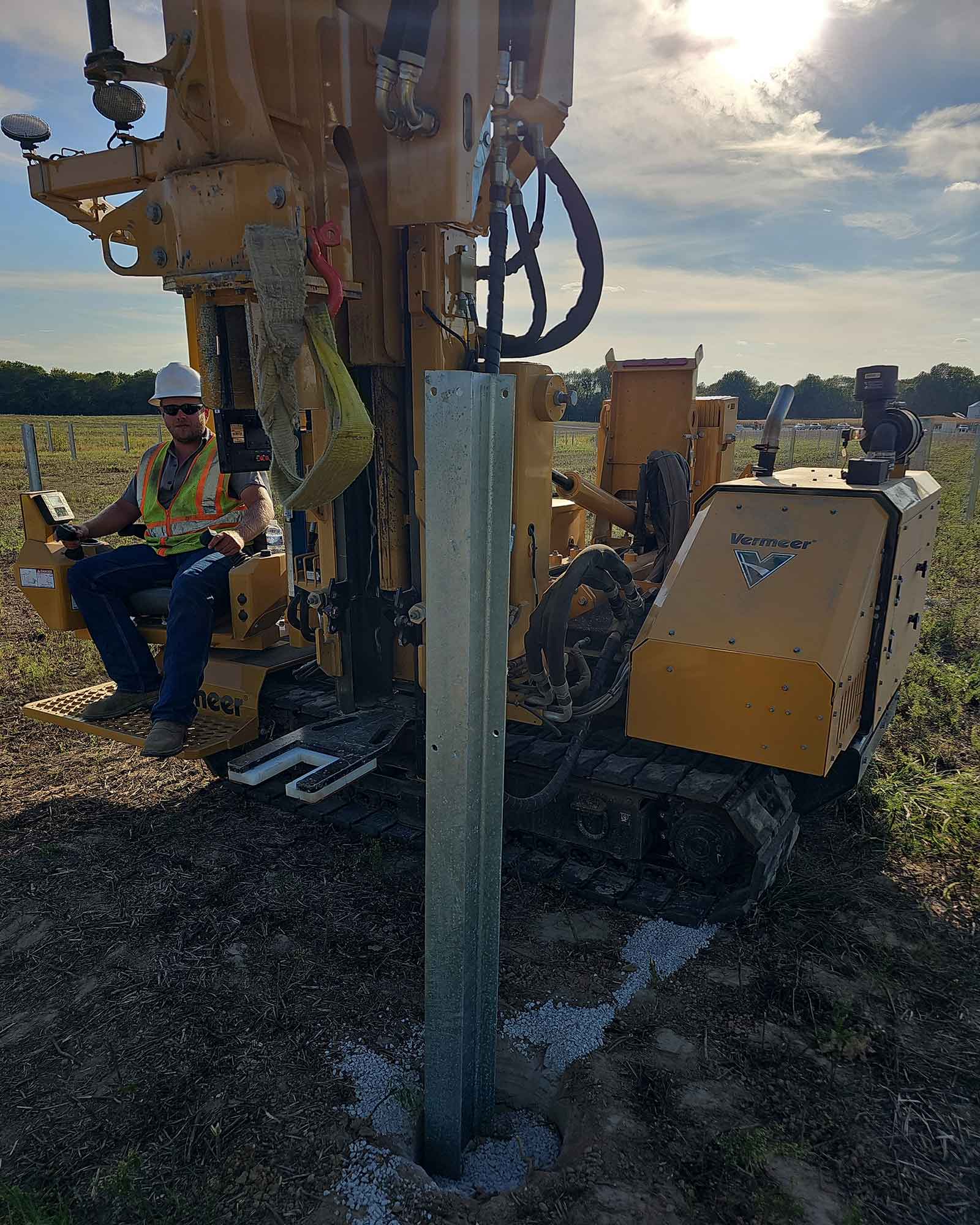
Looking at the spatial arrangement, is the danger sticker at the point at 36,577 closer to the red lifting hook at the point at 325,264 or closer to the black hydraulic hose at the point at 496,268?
the red lifting hook at the point at 325,264

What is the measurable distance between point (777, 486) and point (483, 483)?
7.08ft

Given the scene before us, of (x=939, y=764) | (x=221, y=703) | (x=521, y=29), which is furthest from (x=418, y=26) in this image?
(x=939, y=764)

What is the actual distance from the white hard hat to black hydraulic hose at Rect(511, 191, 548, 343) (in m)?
1.82

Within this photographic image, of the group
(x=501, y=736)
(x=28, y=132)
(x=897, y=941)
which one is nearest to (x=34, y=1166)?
(x=501, y=736)

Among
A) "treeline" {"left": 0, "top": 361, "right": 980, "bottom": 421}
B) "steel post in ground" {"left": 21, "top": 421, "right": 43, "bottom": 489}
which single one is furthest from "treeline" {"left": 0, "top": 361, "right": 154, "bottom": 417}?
"steel post in ground" {"left": 21, "top": 421, "right": 43, "bottom": 489}

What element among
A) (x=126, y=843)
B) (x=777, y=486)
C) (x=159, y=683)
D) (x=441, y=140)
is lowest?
(x=126, y=843)

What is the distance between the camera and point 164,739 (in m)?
3.95

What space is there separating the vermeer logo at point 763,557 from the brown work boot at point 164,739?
2631 mm

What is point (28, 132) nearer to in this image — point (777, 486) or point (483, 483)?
point (483, 483)

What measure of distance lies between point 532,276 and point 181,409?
202 centimetres

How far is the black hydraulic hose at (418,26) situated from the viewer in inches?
110

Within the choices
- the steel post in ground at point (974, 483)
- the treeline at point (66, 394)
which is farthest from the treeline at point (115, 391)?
the steel post in ground at point (974, 483)

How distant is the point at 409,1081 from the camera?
8.61 feet

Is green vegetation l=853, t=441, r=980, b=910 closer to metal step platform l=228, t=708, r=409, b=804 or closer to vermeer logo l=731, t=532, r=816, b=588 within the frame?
vermeer logo l=731, t=532, r=816, b=588
